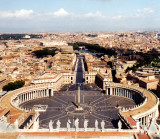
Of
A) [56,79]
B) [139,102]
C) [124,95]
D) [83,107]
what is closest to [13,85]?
[56,79]

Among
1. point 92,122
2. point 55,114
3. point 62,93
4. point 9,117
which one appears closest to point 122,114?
point 92,122

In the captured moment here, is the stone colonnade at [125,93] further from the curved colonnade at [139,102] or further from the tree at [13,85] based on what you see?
the tree at [13,85]

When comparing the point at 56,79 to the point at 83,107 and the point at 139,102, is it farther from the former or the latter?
the point at 139,102

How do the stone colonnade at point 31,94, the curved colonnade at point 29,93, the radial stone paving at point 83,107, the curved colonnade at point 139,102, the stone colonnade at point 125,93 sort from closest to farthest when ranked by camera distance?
the curved colonnade at point 139,102
the radial stone paving at point 83,107
the curved colonnade at point 29,93
the stone colonnade at point 31,94
the stone colonnade at point 125,93

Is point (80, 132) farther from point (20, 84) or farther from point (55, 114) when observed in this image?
point (20, 84)

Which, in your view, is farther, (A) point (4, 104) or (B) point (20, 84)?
(B) point (20, 84)

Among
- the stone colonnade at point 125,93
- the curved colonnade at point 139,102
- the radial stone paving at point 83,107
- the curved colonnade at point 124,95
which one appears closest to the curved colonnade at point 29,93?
the curved colonnade at point 124,95
